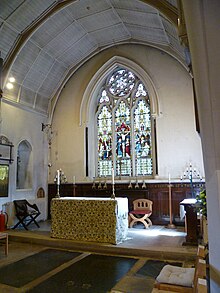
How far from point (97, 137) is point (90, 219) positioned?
4.09 metres

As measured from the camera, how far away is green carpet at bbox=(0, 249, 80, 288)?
366 centimetres

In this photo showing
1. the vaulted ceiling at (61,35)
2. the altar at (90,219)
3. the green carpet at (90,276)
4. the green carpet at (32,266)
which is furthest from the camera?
the vaulted ceiling at (61,35)

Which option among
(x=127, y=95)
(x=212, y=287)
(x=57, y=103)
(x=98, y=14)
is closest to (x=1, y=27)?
(x=98, y=14)

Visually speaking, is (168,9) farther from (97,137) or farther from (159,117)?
(97,137)

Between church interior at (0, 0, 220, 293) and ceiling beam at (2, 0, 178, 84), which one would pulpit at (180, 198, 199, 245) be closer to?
church interior at (0, 0, 220, 293)

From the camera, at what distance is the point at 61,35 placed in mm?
7730

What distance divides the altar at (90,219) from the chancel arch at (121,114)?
2.85m

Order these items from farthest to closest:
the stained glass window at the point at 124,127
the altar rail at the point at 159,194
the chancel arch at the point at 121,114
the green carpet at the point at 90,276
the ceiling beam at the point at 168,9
A: the stained glass window at the point at 124,127 → the chancel arch at the point at 121,114 → the altar rail at the point at 159,194 → the ceiling beam at the point at 168,9 → the green carpet at the point at 90,276

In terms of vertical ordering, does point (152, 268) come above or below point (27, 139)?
below

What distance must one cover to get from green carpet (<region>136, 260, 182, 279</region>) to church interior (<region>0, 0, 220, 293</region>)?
1.9 inches

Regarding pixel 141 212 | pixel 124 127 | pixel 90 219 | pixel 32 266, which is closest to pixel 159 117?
pixel 124 127

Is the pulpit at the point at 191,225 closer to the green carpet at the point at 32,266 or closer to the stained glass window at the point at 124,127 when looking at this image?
the green carpet at the point at 32,266

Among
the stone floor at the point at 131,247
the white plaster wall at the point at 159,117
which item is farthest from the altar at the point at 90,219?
the white plaster wall at the point at 159,117

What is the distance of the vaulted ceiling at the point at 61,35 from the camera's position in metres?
6.49
